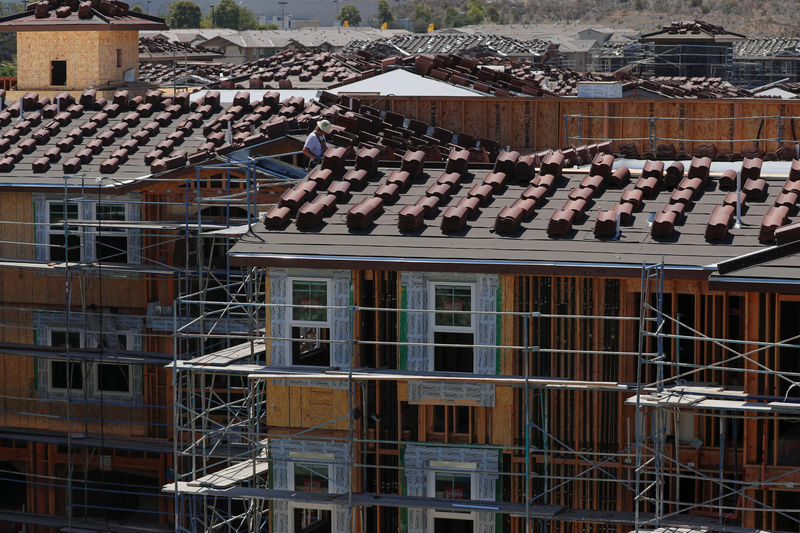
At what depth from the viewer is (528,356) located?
2198 cm

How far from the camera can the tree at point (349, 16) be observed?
180 metres

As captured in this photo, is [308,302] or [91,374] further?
[91,374]

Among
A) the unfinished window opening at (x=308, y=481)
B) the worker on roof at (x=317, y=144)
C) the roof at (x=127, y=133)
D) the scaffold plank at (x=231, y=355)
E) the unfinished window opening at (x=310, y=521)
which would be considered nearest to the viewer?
the unfinished window opening at (x=308, y=481)

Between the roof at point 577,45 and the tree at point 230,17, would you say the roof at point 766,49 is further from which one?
the tree at point 230,17

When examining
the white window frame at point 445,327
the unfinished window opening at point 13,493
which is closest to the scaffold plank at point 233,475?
the white window frame at point 445,327

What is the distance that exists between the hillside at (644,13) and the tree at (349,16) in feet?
24.4

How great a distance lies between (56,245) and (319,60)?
20023 mm

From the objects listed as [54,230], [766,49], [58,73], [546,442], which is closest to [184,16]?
[766,49]

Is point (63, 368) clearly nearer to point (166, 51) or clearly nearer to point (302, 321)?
point (302, 321)

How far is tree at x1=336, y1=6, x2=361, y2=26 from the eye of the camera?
18050cm

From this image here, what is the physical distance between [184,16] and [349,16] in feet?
95.4

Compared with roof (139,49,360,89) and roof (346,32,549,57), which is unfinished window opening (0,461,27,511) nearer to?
roof (139,49,360,89)

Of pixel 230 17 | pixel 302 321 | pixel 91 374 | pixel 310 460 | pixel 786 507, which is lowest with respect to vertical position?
pixel 91 374

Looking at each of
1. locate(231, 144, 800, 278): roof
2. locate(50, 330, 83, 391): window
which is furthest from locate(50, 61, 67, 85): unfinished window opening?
locate(231, 144, 800, 278): roof
